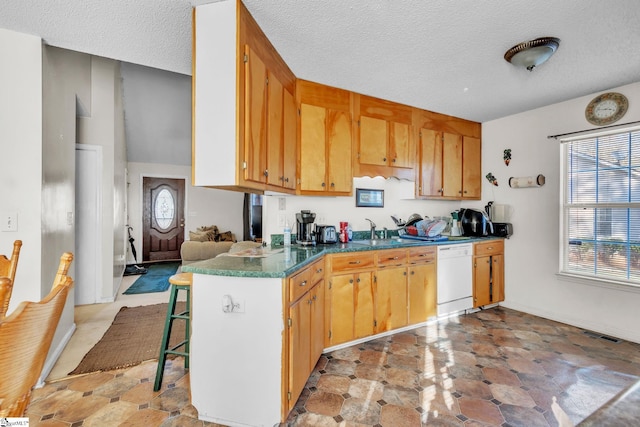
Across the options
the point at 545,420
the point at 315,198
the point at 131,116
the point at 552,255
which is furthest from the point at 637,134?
the point at 131,116

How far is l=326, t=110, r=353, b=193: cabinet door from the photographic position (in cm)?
279

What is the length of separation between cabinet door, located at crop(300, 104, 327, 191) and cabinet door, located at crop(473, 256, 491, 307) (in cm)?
216

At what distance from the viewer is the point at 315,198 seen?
3062mm

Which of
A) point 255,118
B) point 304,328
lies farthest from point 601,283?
point 255,118

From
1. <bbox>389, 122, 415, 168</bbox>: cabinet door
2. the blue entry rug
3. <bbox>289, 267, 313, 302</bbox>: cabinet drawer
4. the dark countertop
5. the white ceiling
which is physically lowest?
the blue entry rug

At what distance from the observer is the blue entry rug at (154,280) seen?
4.38 metres

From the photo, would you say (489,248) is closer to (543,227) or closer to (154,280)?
(543,227)

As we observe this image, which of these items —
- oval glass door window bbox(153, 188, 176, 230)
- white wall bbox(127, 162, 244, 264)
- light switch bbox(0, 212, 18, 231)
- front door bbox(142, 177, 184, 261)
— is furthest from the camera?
oval glass door window bbox(153, 188, 176, 230)

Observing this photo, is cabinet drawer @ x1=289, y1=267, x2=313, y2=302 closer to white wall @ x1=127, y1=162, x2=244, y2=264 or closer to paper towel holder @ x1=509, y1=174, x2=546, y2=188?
paper towel holder @ x1=509, y1=174, x2=546, y2=188

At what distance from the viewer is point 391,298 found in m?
2.79

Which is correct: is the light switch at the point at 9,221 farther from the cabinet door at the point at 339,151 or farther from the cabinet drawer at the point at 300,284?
the cabinet door at the point at 339,151

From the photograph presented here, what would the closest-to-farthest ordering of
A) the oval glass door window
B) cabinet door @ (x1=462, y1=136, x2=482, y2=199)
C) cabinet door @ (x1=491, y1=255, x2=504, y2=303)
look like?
cabinet door @ (x1=491, y1=255, x2=504, y2=303) < cabinet door @ (x1=462, y1=136, x2=482, y2=199) < the oval glass door window

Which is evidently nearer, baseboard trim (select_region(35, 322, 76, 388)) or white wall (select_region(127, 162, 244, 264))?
baseboard trim (select_region(35, 322, 76, 388))

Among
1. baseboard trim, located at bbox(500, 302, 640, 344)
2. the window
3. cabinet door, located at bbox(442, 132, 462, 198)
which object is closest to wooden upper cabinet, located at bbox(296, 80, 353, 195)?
cabinet door, located at bbox(442, 132, 462, 198)
